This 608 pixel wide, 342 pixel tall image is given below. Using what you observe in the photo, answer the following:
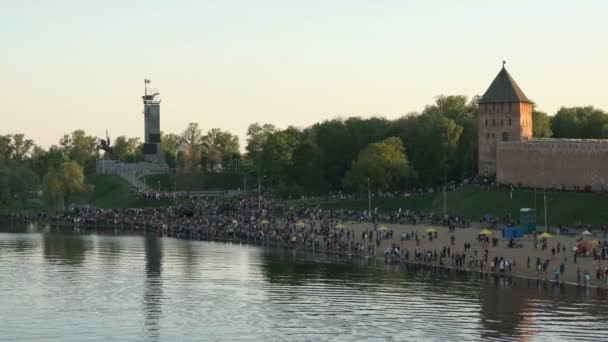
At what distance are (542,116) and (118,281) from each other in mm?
70975

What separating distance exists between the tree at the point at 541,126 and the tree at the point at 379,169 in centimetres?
1592

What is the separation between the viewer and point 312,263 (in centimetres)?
7850

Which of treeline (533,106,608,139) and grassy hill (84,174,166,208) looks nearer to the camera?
treeline (533,106,608,139)

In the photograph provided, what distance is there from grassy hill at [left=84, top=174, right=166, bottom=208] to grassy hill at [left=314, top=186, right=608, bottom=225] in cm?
3058

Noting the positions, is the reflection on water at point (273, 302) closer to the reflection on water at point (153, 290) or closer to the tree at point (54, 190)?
the reflection on water at point (153, 290)

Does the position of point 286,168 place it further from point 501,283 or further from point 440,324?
point 440,324

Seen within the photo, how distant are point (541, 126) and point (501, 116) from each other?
1680cm

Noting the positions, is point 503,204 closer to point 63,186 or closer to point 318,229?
point 318,229

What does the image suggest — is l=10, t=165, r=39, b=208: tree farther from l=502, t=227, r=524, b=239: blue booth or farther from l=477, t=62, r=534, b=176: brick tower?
l=502, t=227, r=524, b=239: blue booth

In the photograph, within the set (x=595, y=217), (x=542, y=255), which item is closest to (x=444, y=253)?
(x=542, y=255)

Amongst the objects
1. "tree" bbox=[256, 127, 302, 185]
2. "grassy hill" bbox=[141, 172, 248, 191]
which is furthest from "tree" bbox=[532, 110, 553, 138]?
"grassy hill" bbox=[141, 172, 248, 191]

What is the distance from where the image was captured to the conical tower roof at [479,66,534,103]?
109m

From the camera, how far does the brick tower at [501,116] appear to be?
10888 cm

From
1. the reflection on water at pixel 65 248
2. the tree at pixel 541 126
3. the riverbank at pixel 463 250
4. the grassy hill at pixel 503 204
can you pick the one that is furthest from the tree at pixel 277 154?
the riverbank at pixel 463 250
